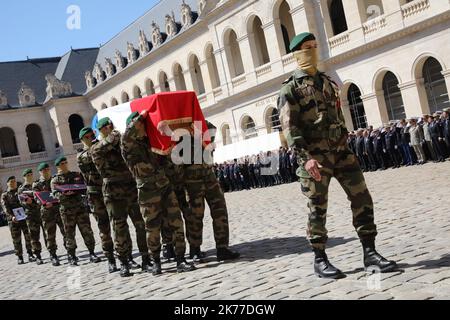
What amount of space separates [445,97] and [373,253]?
20.3m

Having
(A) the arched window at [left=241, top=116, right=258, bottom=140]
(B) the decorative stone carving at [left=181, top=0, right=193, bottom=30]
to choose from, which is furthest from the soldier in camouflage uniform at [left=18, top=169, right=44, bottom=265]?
(B) the decorative stone carving at [left=181, top=0, right=193, bottom=30]

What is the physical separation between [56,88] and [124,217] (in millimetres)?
48877

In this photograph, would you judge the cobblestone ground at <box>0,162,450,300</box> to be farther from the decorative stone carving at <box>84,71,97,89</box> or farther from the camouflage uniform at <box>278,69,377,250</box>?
the decorative stone carving at <box>84,71,97,89</box>

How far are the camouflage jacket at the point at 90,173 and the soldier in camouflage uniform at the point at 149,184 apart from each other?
1759 millimetres

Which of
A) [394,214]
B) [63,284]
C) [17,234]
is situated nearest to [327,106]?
[394,214]

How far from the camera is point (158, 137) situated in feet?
24.0

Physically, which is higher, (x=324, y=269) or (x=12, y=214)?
(x=12, y=214)

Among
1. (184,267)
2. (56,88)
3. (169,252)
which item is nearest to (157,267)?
(184,267)

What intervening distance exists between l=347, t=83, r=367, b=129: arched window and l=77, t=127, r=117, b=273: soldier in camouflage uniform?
2018 centimetres

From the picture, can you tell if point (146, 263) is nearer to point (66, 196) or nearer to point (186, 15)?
point (66, 196)

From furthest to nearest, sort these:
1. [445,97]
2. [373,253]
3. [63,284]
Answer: [445,97] → [63,284] → [373,253]

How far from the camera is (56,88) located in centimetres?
5431

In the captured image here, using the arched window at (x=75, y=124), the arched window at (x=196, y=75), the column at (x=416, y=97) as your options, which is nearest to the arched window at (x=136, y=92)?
the arched window at (x=196, y=75)

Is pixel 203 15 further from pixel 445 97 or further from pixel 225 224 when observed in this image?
pixel 225 224
